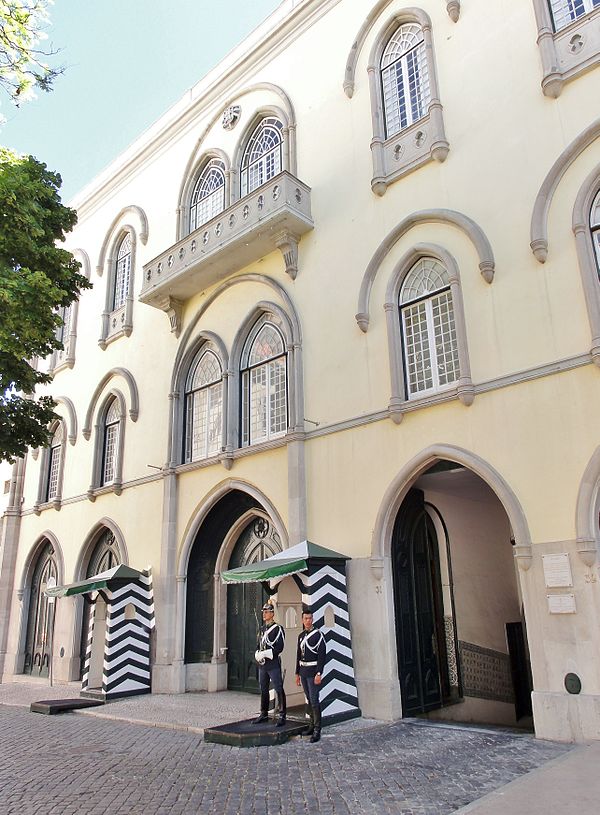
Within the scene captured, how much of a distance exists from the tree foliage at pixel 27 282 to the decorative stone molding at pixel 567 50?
29.6 feet

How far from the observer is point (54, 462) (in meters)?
21.4

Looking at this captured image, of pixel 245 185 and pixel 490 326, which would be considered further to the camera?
pixel 245 185

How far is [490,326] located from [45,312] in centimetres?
767

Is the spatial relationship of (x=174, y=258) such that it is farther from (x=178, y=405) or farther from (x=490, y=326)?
(x=490, y=326)

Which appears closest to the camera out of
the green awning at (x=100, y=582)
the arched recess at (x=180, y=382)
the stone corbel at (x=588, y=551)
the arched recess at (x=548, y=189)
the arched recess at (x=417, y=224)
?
the stone corbel at (x=588, y=551)

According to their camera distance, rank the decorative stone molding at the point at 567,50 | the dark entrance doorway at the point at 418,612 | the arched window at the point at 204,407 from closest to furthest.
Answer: the decorative stone molding at the point at 567,50 < the dark entrance doorway at the point at 418,612 < the arched window at the point at 204,407

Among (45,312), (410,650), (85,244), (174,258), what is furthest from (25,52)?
(85,244)

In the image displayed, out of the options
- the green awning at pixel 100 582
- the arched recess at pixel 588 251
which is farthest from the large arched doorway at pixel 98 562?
the arched recess at pixel 588 251

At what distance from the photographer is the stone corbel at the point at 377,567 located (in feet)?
36.2

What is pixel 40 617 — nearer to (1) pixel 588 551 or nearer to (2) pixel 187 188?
(2) pixel 187 188

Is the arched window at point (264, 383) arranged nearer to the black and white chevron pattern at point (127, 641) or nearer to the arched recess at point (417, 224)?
the arched recess at point (417, 224)

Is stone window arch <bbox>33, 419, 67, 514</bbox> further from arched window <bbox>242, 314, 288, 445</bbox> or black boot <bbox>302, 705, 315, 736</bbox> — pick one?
black boot <bbox>302, 705, 315, 736</bbox>

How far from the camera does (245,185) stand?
16.5m

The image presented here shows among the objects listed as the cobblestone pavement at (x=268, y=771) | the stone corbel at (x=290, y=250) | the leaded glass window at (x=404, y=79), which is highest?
the leaded glass window at (x=404, y=79)
